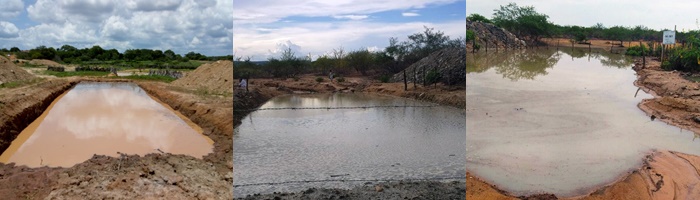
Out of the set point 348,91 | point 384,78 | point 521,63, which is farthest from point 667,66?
point 348,91

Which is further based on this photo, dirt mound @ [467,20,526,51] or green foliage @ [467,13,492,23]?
green foliage @ [467,13,492,23]

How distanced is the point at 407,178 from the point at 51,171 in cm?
561

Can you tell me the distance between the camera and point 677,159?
799 cm

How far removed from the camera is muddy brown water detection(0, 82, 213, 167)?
34.1ft

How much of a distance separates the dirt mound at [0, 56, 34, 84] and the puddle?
2238 cm

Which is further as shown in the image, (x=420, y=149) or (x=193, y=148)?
(x=193, y=148)

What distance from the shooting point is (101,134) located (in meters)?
12.6

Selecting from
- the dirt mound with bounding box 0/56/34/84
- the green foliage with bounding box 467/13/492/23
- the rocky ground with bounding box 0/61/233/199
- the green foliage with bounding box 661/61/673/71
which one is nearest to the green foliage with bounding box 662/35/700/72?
the green foliage with bounding box 661/61/673/71

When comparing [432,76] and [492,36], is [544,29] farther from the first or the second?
[432,76]

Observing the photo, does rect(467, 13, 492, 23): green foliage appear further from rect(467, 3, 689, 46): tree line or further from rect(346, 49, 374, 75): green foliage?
rect(346, 49, 374, 75): green foliage

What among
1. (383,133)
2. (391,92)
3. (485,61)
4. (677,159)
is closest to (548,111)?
(677,159)

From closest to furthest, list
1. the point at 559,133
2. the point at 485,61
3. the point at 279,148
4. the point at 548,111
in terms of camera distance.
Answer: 1. the point at 279,148
2. the point at 559,133
3. the point at 548,111
4. the point at 485,61

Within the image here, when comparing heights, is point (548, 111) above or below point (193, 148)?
above

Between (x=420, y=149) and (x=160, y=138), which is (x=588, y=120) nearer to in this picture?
(x=420, y=149)
